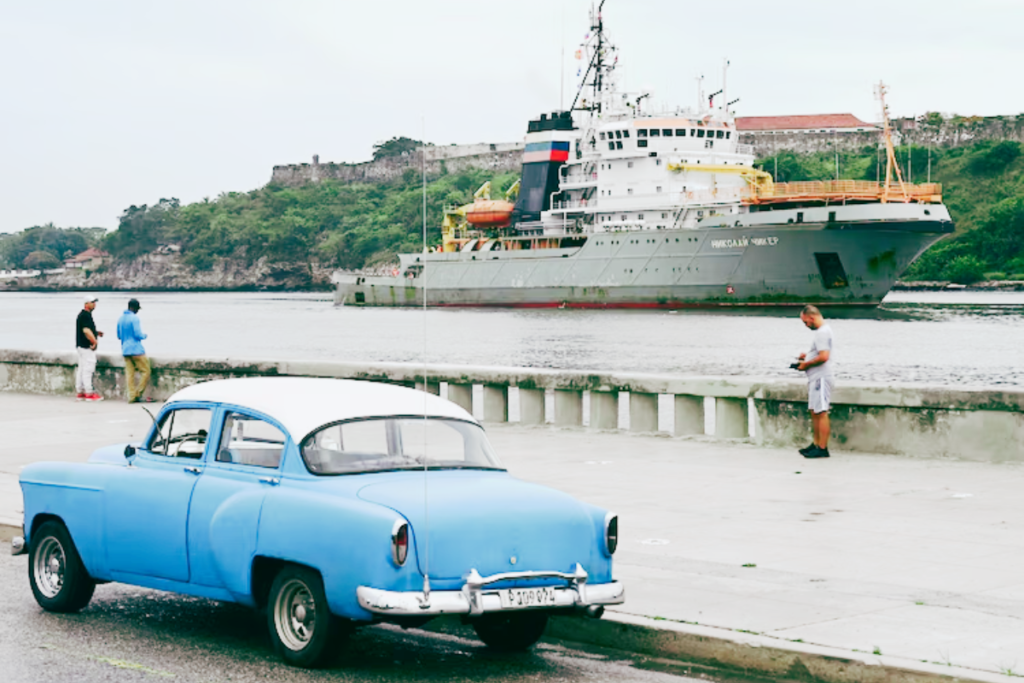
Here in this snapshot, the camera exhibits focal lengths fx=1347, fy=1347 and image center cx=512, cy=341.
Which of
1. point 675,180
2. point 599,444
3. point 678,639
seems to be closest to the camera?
point 678,639

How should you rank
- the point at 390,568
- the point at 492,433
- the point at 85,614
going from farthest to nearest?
the point at 492,433 < the point at 85,614 < the point at 390,568

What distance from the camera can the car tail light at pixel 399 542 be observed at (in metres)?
6.17

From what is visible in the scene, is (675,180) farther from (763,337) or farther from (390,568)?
(390,568)

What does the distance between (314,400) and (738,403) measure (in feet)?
31.5

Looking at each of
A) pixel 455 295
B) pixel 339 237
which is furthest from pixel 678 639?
pixel 339 237

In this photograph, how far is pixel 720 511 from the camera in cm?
1102

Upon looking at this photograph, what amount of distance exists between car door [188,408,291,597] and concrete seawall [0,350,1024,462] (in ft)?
13.1

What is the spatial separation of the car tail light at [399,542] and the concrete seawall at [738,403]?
4.99 meters

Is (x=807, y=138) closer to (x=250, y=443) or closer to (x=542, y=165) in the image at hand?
(x=542, y=165)

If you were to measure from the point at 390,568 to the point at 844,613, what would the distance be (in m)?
2.67

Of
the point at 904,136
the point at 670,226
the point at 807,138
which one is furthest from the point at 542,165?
the point at 904,136

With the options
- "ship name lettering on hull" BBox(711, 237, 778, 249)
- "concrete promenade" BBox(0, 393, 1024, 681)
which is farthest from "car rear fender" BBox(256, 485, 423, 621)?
"ship name lettering on hull" BBox(711, 237, 778, 249)

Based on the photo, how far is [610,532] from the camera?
22.6 feet

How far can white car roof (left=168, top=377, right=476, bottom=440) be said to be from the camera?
6984mm
